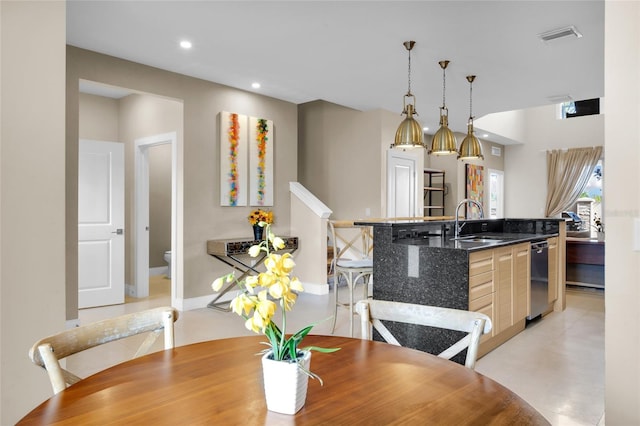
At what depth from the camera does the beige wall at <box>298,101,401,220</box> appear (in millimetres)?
6535

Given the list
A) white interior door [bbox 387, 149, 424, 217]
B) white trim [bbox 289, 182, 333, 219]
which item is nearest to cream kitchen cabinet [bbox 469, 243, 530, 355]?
white trim [bbox 289, 182, 333, 219]

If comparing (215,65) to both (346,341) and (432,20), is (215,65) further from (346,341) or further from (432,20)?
(346,341)

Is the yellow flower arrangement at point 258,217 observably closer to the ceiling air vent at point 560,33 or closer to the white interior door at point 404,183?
the white interior door at point 404,183

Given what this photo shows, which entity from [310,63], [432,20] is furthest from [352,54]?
[432,20]

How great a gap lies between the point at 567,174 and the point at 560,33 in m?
7.28

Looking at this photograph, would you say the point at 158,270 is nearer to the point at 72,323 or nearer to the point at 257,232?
the point at 257,232

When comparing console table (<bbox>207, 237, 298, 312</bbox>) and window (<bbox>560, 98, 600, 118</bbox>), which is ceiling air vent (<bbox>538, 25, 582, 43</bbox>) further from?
window (<bbox>560, 98, 600, 118</bbox>)

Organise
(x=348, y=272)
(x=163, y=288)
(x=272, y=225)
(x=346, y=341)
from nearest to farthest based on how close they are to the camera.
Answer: (x=346, y=341) < (x=348, y=272) < (x=272, y=225) < (x=163, y=288)

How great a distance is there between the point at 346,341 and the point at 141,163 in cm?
518

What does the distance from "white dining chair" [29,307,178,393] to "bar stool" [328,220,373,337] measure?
214 centimetres

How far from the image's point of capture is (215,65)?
14.9 feet

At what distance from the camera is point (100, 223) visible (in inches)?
206

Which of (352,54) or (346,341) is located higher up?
(352,54)

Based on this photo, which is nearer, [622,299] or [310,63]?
[622,299]
